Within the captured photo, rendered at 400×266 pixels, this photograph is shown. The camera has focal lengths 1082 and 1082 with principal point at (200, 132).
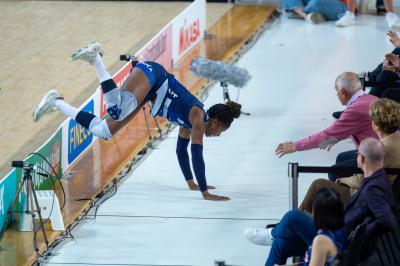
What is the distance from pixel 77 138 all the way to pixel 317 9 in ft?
22.4

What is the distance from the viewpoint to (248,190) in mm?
9680

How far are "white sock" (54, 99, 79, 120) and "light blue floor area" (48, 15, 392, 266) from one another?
82 centimetres

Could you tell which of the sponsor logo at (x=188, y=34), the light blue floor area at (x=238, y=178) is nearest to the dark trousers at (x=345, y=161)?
the light blue floor area at (x=238, y=178)

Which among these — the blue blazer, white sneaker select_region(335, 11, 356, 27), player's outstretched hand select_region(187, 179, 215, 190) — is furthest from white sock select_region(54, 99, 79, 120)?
white sneaker select_region(335, 11, 356, 27)

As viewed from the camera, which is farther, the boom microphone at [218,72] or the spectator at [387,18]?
the spectator at [387,18]

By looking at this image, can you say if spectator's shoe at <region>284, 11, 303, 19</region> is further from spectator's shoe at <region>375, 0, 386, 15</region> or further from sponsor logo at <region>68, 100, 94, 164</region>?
sponsor logo at <region>68, 100, 94, 164</region>

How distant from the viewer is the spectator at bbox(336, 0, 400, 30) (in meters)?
15.5

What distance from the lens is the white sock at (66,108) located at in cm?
934

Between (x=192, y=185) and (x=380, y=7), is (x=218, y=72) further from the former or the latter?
(x=380, y=7)

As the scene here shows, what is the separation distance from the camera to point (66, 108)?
9398mm

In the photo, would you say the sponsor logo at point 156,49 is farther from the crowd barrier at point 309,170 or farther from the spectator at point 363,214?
the spectator at point 363,214

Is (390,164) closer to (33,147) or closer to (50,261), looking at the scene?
(50,261)

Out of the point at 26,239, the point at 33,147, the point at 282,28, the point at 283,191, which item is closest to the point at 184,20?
the point at 282,28

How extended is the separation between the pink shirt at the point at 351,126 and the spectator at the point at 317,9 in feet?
25.8
